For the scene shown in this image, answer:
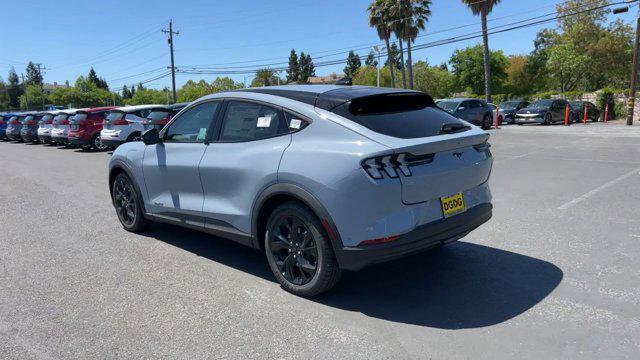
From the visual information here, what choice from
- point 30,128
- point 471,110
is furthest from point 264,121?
point 30,128

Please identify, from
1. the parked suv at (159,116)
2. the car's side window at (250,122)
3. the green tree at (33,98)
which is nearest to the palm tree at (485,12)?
the parked suv at (159,116)

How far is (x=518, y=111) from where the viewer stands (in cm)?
2648

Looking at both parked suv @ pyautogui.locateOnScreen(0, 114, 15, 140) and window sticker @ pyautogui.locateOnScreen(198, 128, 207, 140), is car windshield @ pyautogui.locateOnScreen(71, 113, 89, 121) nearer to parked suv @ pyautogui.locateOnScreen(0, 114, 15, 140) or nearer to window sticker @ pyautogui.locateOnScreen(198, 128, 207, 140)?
parked suv @ pyautogui.locateOnScreen(0, 114, 15, 140)

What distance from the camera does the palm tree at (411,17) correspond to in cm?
3884

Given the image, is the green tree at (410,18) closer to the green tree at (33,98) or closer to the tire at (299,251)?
the tire at (299,251)

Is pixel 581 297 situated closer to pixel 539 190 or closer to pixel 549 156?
pixel 539 190

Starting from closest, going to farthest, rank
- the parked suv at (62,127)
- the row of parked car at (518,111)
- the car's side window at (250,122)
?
the car's side window at (250,122) < the parked suv at (62,127) < the row of parked car at (518,111)

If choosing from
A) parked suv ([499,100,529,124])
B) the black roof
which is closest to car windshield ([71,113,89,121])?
the black roof

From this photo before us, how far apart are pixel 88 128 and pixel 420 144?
17331mm

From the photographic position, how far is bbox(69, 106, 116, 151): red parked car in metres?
18.0

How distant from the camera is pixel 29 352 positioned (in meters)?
3.22

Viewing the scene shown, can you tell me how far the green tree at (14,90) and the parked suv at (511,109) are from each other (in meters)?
117

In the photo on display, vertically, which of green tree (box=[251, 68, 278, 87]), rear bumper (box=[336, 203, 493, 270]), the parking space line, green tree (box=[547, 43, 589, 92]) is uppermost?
green tree (box=[251, 68, 278, 87])

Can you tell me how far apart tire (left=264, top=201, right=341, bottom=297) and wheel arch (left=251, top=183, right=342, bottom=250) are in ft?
0.24
